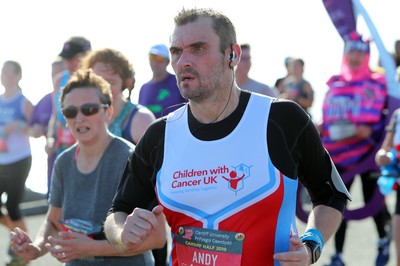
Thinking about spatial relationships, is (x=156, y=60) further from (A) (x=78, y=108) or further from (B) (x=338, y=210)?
(B) (x=338, y=210)

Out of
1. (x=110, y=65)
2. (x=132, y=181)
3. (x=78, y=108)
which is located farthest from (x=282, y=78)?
(x=132, y=181)

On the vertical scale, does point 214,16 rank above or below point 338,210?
above

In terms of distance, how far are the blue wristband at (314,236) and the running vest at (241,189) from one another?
2.6 inches

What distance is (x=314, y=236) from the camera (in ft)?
11.2

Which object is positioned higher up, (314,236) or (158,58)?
(158,58)

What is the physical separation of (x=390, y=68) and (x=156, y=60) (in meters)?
2.32

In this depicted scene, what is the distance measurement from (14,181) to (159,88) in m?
2.62

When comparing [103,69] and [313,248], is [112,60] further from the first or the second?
[313,248]

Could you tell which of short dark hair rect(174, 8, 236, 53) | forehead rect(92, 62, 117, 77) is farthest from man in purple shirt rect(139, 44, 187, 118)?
short dark hair rect(174, 8, 236, 53)

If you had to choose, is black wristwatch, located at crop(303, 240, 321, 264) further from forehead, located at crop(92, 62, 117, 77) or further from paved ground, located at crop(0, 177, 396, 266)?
paved ground, located at crop(0, 177, 396, 266)

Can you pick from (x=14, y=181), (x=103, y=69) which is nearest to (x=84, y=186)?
(x=103, y=69)

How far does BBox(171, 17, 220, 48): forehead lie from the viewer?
3428 mm

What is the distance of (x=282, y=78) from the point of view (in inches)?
490

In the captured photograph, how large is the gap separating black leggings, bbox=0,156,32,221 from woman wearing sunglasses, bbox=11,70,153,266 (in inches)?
207
